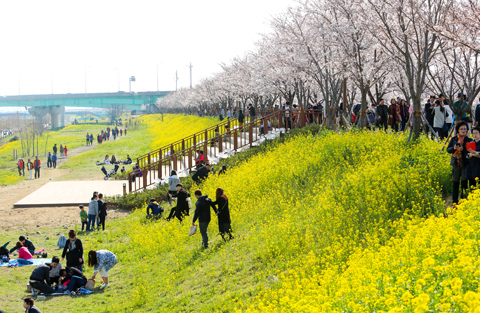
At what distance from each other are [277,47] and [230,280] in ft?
66.2

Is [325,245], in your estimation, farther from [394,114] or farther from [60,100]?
[60,100]

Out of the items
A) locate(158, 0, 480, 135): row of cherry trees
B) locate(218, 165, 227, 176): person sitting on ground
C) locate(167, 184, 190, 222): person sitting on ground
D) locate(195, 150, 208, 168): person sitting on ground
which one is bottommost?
locate(167, 184, 190, 222): person sitting on ground

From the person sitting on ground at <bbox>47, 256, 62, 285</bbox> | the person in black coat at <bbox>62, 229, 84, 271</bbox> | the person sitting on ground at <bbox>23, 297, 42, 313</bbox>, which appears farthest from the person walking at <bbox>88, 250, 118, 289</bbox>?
the person sitting on ground at <bbox>23, 297, 42, 313</bbox>

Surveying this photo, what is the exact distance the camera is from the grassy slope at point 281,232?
8008mm

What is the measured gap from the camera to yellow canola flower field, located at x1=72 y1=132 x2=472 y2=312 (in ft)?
16.5

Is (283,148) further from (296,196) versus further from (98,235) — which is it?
(98,235)

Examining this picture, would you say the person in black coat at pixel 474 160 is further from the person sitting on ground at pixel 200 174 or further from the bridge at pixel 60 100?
the bridge at pixel 60 100

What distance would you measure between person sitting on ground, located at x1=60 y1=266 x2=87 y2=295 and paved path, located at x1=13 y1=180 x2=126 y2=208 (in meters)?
10.2

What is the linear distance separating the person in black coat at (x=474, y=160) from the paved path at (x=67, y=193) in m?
16.4

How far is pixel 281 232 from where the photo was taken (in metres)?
9.40

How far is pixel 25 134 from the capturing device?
5500cm

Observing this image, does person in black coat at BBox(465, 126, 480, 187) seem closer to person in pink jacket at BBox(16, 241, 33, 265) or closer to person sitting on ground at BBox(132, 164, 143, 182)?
person in pink jacket at BBox(16, 241, 33, 265)

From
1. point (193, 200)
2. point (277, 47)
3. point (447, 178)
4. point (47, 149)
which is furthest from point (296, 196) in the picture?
point (47, 149)

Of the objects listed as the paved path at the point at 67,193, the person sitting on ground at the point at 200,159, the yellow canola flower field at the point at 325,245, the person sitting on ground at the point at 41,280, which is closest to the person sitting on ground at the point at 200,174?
the person sitting on ground at the point at 200,159
